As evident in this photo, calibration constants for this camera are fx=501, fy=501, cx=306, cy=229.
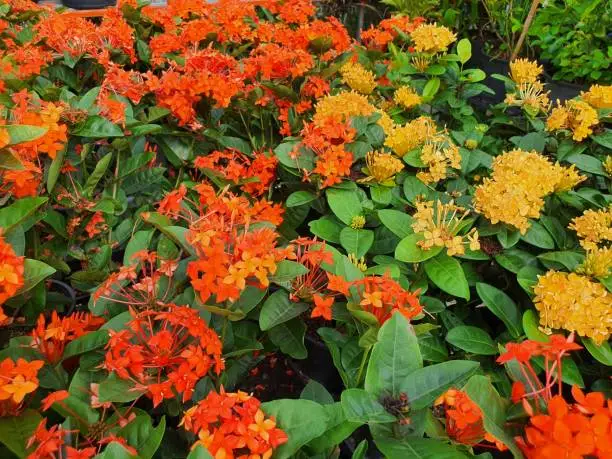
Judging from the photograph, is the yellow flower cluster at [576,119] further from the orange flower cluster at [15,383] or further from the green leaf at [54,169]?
the orange flower cluster at [15,383]

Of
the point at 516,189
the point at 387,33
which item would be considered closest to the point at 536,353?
the point at 516,189

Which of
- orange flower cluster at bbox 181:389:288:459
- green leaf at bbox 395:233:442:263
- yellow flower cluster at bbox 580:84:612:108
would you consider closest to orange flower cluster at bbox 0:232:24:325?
orange flower cluster at bbox 181:389:288:459

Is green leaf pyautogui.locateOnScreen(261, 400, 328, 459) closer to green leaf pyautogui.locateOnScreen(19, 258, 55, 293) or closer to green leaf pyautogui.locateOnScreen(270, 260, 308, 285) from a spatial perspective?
green leaf pyautogui.locateOnScreen(270, 260, 308, 285)

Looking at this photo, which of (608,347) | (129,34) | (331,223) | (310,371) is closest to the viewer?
(608,347)

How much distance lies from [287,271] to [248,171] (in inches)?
25.4

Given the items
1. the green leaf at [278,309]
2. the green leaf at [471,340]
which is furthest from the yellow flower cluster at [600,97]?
the green leaf at [278,309]

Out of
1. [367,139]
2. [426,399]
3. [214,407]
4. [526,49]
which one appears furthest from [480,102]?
[214,407]

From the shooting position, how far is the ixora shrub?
718mm

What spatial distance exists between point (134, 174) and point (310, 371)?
76cm

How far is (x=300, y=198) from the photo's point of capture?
4.34ft

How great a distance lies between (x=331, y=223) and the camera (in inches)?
50.5

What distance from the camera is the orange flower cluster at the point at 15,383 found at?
681 millimetres

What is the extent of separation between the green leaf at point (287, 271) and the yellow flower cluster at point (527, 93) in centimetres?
114

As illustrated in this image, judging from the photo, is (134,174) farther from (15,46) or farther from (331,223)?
(15,46)
